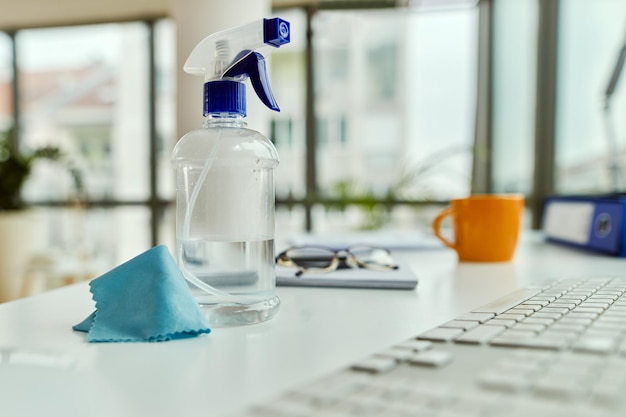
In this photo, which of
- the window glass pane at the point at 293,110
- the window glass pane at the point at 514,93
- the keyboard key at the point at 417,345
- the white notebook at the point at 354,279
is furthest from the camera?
the window glass pane at the point at 293,110

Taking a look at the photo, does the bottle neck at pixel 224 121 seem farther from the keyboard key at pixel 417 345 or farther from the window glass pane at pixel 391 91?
the window glass pane at pixel 391 91

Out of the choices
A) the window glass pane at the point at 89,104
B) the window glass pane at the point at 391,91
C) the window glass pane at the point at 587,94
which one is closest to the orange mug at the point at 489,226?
the window glass pane at the point at 587,94

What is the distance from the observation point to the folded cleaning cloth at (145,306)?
477 mm

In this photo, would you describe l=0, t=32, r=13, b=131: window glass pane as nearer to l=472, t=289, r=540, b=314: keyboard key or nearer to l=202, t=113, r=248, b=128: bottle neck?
l=202, t=113, r=248, b=128: bottle neck

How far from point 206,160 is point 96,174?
4281 mm

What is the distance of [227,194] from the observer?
1.95 ft

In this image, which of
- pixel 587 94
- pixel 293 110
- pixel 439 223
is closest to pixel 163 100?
pixel 293 110

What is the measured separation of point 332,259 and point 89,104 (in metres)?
4.27

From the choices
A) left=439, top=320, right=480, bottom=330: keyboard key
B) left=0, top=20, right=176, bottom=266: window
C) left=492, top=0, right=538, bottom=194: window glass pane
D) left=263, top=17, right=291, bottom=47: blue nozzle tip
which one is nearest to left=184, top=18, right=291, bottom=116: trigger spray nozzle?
left=263, top=17, right=291, bottom=47: blue nozzle tip

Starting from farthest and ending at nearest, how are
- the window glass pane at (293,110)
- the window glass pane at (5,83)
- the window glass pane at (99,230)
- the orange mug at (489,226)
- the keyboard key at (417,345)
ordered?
the window glass pane at (5,83), the window glass pane at (99,230), the window glass pane at (293,110), the orange mug at (489,226), the keyboard key at (417,345)

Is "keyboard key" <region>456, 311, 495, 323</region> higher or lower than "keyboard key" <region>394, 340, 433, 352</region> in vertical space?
lower

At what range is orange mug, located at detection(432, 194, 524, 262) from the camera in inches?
39.7

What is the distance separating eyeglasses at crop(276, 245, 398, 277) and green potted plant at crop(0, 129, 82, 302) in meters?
3.16

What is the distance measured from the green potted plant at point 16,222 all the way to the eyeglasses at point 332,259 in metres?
3.16
